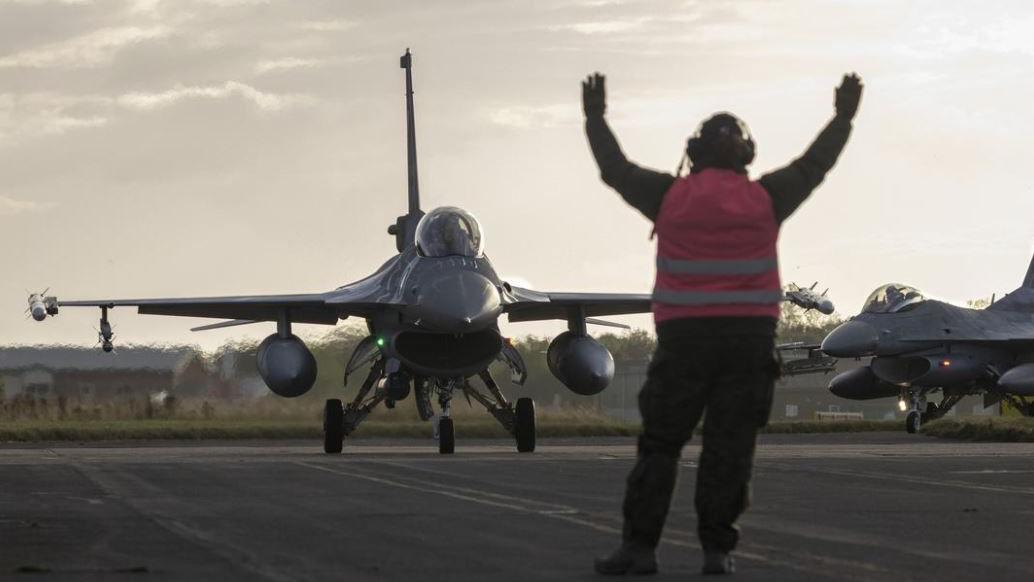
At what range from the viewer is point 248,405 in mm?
34938

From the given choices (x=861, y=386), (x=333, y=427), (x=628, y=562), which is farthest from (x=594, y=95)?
(x=861, y=386)

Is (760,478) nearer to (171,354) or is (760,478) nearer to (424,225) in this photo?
(424,225)

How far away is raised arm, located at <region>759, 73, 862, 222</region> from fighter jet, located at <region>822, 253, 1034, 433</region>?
30054 mm

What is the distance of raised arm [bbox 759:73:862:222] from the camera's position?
279 inches

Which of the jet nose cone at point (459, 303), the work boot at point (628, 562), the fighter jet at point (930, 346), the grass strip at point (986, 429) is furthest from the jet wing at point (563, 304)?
the work boot at point (628, 562)

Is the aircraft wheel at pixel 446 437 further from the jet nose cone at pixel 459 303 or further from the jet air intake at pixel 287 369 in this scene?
the jet air intake at pixel 287 369

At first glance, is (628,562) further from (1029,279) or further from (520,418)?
(1029,279)

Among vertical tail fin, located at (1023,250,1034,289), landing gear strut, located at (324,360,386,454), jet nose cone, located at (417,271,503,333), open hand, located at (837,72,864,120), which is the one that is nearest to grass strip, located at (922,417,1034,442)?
vertical tail fin, located at (1023,250,1034,289)

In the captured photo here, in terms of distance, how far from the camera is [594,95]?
7281 mm

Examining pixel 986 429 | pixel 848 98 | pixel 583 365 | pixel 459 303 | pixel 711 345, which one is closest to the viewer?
pixel 711 345

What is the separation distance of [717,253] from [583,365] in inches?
677

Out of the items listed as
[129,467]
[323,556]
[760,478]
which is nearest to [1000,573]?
[323,556]

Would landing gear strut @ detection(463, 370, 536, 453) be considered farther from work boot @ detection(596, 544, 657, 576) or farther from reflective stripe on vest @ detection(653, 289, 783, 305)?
work boot @ detection(596, 544, 657, 576)

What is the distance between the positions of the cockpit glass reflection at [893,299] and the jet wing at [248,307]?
15.4 metres
